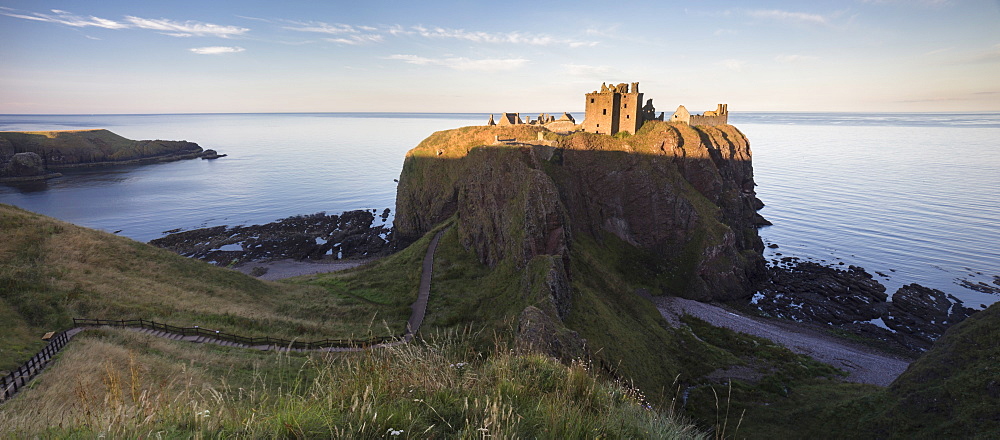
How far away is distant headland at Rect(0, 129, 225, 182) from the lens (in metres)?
132

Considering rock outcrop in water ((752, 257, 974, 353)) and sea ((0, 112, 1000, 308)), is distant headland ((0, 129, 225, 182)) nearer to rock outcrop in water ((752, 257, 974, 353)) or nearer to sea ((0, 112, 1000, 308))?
sea ((0, 112, 1000, 308))

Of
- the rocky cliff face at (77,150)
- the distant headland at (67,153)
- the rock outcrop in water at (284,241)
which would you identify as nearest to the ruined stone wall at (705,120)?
the rock outcrop in water at (284,241)

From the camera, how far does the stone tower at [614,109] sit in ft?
232

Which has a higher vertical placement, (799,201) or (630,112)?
(630,112)

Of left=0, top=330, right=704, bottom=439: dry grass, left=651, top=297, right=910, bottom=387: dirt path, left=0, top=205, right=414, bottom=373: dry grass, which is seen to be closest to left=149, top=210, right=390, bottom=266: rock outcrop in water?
left=0, top=205, right=414, bottom=373: dry grass

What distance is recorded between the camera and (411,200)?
86500 millimetres

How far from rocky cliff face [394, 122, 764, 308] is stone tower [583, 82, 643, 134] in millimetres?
2319

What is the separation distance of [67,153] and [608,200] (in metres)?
203

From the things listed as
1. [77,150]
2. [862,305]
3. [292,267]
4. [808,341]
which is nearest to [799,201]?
[862,305]

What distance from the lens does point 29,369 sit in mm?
17359

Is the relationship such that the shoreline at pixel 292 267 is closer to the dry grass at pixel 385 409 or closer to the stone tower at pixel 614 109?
the stone tower at pixel 614 109

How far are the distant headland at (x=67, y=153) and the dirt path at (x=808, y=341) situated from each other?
187434 millimetres

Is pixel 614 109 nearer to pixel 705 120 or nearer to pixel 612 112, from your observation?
pixel 612 112

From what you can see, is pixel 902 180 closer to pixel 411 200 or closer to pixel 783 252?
pixel 783 252
